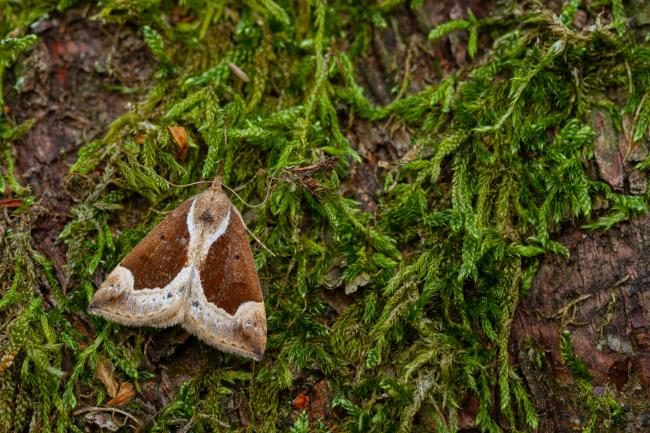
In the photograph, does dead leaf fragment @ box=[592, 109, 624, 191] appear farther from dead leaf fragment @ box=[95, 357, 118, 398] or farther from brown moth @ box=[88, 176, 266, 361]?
dead leaf fragment @ box=[95, 357, 118, 398]

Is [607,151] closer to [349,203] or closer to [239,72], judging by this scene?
[349,203]

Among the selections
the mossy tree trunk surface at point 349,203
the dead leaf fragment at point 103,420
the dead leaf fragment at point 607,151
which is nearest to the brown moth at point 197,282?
the mossy tree trunk surface at point 349,203

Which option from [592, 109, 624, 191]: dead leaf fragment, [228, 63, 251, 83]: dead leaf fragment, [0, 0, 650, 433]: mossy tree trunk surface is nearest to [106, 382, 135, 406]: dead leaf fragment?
[0, 0, 650, 433]: mossy tree trunk surface

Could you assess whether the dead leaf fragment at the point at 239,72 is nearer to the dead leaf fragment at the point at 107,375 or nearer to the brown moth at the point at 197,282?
the brown moth at the point at 197,282

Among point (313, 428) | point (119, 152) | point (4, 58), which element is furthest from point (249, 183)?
point (4, 58)

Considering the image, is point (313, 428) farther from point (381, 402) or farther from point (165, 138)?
point (165, 138)

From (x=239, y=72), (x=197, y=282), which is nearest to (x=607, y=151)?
(x=239, y=72)

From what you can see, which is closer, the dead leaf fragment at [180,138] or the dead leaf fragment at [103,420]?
the dead leaf fragment at [103,420]
